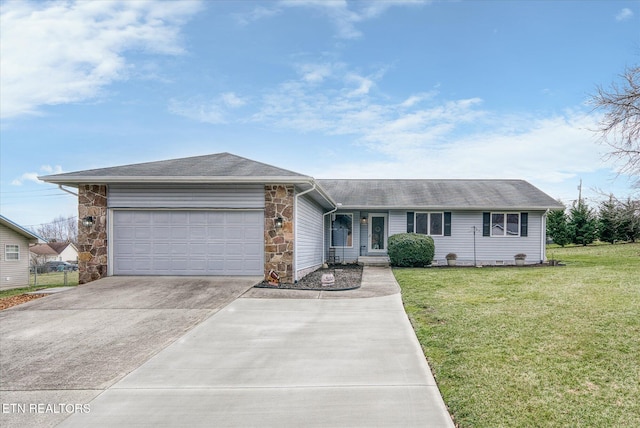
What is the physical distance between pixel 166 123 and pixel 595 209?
27096 mm

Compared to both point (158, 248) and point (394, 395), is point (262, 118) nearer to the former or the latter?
point (158, 248)

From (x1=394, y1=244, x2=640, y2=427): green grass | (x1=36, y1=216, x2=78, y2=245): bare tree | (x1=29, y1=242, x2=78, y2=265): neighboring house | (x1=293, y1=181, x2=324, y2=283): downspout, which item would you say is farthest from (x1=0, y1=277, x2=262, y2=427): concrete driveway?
(x1=36, y1=216, x2=78, y2=245): bare tree

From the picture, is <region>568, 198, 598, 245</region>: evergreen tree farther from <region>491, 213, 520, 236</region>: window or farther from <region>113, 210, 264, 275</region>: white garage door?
<region>113, 210, 264, 275</region>: white garage door

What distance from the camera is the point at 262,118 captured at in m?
17.7

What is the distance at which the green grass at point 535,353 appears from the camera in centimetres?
348

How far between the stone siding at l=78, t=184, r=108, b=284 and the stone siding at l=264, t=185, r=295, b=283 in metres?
4.32

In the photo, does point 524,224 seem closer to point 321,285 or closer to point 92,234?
point 321,285

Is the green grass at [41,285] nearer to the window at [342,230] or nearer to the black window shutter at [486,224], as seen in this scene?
the window at [342,230]

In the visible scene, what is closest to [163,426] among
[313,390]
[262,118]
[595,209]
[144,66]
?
[313,390]

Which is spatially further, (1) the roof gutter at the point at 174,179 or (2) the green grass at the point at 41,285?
(2) the green grass at the point at 41,285

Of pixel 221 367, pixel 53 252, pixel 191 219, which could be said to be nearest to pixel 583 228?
pixel 191 219

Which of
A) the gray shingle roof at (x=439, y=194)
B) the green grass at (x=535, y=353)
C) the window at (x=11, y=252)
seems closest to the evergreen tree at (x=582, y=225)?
the gray shingle roof at (x=439, y=194)

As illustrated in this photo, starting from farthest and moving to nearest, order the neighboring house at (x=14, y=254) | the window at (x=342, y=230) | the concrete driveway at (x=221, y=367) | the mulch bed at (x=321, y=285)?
the neighboring house at (x=14, y=254) → the window at (x=342, y=230) → the mulch bed at (x=321, y=285) → the concrete driveway at (x=221, y=367)

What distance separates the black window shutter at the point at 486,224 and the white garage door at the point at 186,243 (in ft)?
33.1
